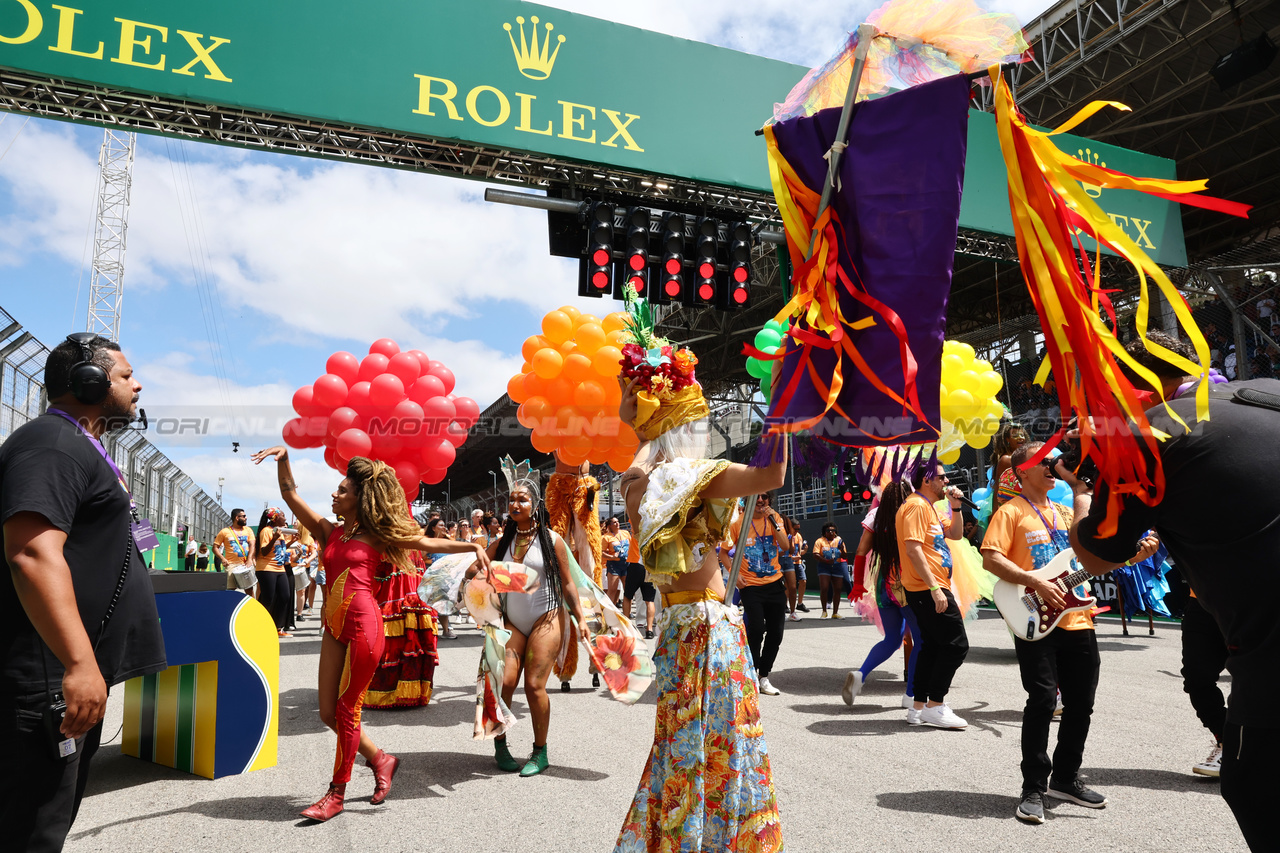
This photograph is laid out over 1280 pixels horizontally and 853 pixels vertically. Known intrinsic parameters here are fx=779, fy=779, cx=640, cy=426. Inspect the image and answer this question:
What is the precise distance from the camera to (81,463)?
2104mm

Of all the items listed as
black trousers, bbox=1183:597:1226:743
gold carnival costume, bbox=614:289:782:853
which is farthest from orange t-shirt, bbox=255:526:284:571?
black trousers, bbox=1183:597:1226:743

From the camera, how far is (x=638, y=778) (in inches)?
174

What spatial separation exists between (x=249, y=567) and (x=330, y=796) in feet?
24.3

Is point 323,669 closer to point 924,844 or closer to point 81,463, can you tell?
point 81,463

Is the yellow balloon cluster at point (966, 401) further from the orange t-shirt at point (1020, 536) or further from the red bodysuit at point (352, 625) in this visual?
the red bodysuit at point (352, 625)

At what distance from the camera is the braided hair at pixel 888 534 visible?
20.1 ft

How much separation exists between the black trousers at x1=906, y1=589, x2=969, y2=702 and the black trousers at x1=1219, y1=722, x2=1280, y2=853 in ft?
11.4

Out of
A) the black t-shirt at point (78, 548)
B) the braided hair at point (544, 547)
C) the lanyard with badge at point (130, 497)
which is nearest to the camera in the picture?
the black t-shirt at point (78, 548)

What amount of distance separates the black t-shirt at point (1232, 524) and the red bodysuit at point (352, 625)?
131 inches

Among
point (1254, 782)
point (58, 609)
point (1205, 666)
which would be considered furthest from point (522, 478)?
point (1254, 782)

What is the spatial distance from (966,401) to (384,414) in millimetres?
5391

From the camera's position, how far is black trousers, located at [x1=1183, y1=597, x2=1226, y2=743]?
13.0ft

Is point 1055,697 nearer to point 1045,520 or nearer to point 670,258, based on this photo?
point 1045,520

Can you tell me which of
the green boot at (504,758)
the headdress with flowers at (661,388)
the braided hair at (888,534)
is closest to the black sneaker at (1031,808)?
the headdress with flowers at (661,388)
